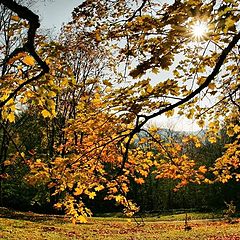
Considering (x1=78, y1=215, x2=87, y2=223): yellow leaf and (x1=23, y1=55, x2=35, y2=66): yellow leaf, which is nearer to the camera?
(x1=23, y1=55, x2=35, y2=66): yellow leaf

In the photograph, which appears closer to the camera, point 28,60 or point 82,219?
point 28,60

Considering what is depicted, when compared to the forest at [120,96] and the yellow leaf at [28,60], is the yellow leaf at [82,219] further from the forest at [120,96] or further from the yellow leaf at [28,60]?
the yellow leaf at [28,60]

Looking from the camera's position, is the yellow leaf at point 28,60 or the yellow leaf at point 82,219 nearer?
the yellow leaf at point 28,60

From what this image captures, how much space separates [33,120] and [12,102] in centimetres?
2825

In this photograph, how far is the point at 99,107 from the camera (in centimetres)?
380

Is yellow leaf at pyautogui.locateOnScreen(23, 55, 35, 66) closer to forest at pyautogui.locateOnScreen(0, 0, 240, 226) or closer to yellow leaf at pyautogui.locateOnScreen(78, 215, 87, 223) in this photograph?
forest at pyautogui.locateOnScreen(0, 0, 240, 226)

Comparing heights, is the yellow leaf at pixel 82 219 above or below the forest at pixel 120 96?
below

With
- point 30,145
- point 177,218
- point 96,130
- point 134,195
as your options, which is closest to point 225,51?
point 96,130

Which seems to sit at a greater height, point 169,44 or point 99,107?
point 169,44

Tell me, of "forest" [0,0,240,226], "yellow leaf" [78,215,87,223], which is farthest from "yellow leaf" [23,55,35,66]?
"yellow leaf" [78,215,87,223]

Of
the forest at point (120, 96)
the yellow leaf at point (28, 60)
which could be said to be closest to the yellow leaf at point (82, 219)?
the forest at point (120, 96)

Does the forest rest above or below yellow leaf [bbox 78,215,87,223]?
above

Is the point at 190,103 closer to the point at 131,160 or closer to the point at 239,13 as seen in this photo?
the point at 131,160

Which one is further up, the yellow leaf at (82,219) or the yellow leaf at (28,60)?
the yellow leaf at (28,60)
